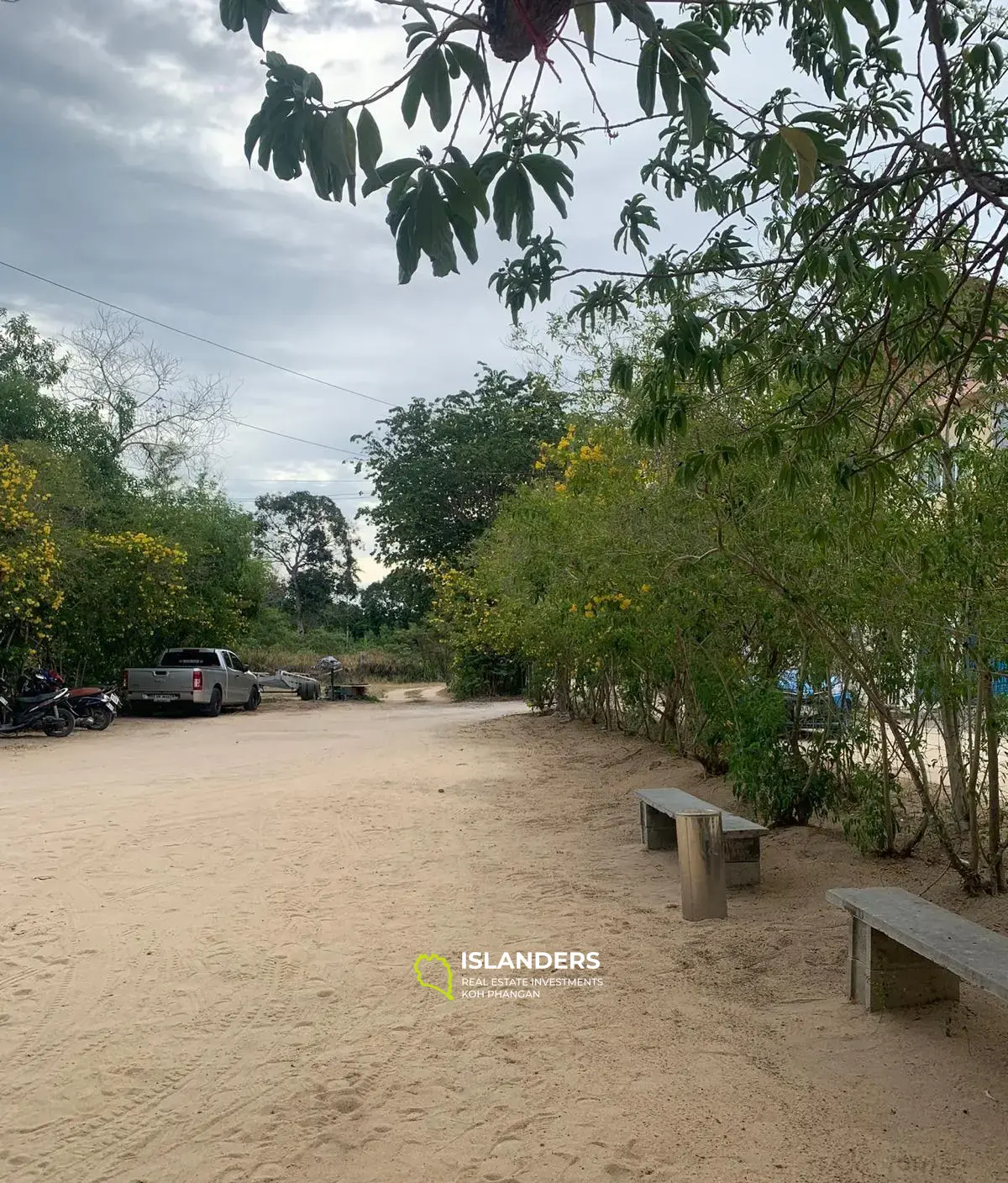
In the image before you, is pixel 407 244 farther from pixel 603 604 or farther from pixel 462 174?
pixel 603 604

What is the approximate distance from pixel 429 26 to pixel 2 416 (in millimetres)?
23292

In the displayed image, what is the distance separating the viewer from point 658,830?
290 inches

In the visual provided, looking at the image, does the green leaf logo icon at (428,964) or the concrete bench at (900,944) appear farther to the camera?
the green leaf logo icon at (428,964)

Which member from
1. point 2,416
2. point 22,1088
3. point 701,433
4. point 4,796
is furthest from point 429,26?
point 2,416

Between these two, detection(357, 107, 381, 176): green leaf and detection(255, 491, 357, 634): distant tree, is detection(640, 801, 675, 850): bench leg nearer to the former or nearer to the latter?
detection(357, 107, 381, 176): green leaf

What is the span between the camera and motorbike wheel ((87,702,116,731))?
18266 millimetres

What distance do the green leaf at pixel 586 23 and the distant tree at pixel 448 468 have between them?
26.4m

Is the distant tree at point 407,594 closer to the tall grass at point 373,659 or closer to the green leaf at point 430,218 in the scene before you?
the tall grass at point 373,659

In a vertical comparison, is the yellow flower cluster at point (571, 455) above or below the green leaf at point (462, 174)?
above

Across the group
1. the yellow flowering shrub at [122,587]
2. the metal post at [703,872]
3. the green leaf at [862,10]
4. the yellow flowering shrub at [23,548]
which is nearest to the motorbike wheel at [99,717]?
the yellow flowering shrub at [23,548]

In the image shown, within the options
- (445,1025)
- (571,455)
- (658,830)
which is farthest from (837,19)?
(571,455)

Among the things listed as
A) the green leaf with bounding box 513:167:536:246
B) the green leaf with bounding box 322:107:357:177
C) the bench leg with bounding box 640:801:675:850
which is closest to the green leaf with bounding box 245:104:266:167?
the green leaf with bounding box 322:107:357:177

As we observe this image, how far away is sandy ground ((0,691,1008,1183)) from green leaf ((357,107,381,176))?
2.73 meters

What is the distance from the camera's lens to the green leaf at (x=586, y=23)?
2172 mm
